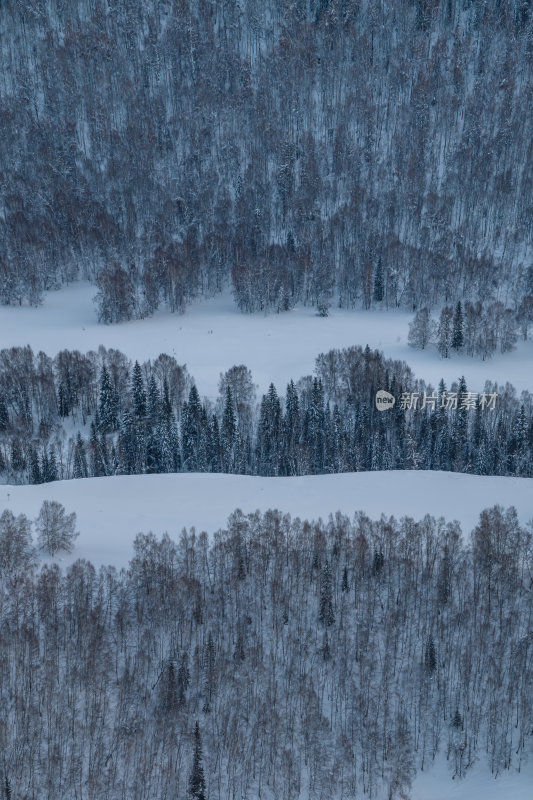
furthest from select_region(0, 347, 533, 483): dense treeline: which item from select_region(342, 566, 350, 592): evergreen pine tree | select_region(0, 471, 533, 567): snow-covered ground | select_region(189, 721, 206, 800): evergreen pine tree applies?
select_region(189, 721, 206, 800): evergreen pine tree

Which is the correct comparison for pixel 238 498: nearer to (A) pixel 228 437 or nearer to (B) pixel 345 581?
(B) pixel 345 581

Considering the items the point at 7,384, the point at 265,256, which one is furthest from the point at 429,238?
the point at 7,384

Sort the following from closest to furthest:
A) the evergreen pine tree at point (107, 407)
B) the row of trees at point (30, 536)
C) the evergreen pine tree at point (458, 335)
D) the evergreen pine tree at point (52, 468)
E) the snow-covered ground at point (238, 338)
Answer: the row of trees at point (30, 536) → the evergreen pine tree at point (52, 468) → the evergreen pine tree at point (107, 407) → the snow-covered ground at point (238, 338) → the evergreen pine tree at point (458, 335)

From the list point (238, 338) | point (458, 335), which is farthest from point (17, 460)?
point (458, 335)

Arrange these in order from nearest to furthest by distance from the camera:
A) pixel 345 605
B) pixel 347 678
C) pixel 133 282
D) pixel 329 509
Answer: pixel 347 678
pixel 345 605
pixel 329 509
pixel 133 282

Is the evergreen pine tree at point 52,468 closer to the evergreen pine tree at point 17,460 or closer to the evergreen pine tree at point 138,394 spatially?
the evergreen pine tree at point 17,460

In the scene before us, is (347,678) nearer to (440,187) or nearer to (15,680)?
(15,680)

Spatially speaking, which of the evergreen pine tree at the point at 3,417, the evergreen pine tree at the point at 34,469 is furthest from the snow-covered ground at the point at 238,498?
the evergreen pine tree at the point at 3,417
